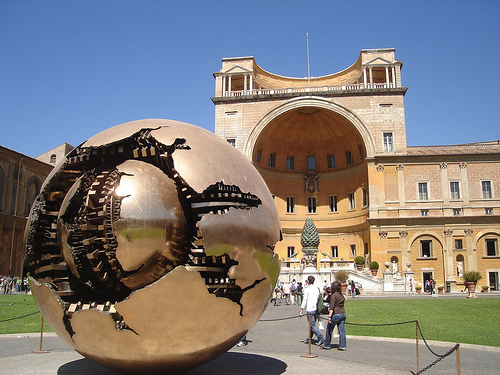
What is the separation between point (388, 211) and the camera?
3856 centimetres

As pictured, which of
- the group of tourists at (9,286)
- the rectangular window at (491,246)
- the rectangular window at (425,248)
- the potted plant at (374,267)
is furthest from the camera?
the rectangular window at (425,248)

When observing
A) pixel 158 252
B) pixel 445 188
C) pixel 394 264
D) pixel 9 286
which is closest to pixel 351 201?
pixel 445 188

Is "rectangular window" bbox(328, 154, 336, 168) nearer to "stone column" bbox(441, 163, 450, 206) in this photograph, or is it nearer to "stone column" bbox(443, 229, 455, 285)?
"stone column" bbox(441, 163, 450, 206)

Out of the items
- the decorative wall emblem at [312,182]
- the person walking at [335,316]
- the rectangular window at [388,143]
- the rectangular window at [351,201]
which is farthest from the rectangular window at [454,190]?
the person walking at [335,316]

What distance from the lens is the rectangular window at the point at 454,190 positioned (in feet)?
126

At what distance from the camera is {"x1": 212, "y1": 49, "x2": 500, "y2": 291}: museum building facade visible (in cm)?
3762

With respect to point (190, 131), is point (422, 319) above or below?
below

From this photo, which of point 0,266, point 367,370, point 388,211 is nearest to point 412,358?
point 367,370

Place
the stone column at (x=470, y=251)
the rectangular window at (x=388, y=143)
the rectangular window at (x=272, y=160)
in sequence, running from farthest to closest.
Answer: the rectangular window at (x=272, y=160), the rectangular window at (x=388, y=143), the stone column at (x=470, y=251)

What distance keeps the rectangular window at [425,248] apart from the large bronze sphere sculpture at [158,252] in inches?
1416

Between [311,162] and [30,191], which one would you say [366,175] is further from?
[30,191]

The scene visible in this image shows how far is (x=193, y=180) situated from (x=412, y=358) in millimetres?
5893

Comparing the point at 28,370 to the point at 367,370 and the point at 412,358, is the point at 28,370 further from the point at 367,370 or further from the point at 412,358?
the point at 412,358

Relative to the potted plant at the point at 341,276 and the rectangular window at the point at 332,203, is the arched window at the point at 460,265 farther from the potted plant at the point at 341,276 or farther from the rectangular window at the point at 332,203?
the rectangular window at the point at 332,203
